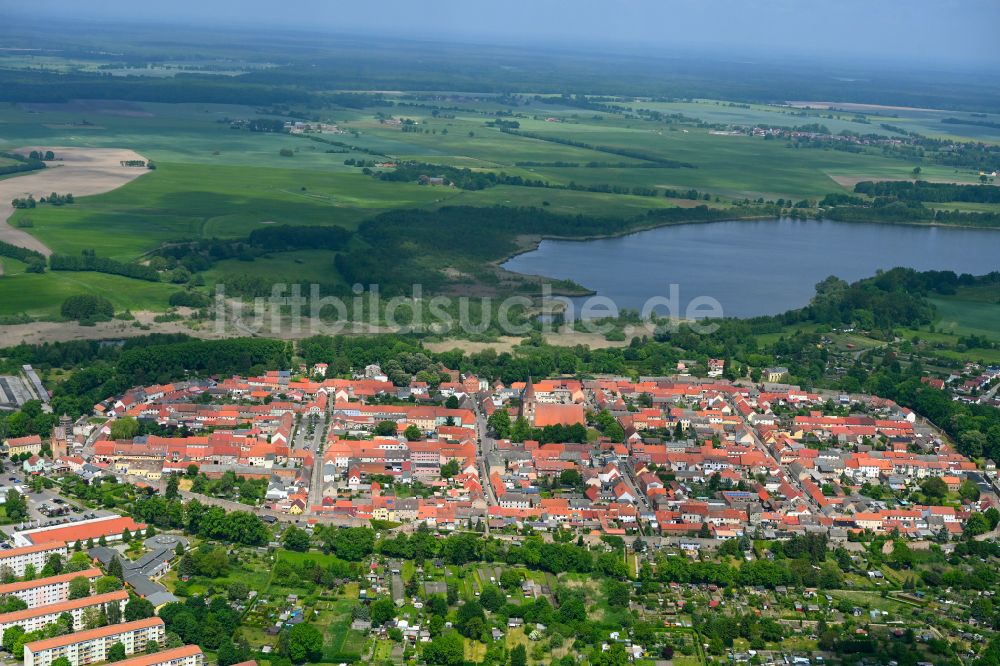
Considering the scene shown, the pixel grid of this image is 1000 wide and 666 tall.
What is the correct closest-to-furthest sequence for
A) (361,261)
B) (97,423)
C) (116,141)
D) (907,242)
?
(97,423) < (361,261) < (907,242) < (116,141)

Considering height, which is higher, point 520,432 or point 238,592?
point 520,432

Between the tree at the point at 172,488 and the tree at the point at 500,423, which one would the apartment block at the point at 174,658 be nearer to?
the tree at the point at 172,488

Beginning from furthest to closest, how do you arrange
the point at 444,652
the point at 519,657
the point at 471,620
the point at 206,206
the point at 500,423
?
the point at 206,206 < the point at 500,423 < the point at 471,620 < the point at 444,652 < the point at 519,657

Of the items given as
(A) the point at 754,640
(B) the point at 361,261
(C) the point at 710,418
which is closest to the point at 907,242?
(B) the point at 361,261

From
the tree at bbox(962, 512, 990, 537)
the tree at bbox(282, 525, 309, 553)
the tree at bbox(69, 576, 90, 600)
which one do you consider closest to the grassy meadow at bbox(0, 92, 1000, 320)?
the tree at bbox(962, 512, 990, 537)

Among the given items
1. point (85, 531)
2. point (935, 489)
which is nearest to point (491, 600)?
point (85, 531)

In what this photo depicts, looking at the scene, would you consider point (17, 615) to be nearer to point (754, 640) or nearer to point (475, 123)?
point (754, 640)

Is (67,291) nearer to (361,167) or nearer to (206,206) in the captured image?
(206,206)
